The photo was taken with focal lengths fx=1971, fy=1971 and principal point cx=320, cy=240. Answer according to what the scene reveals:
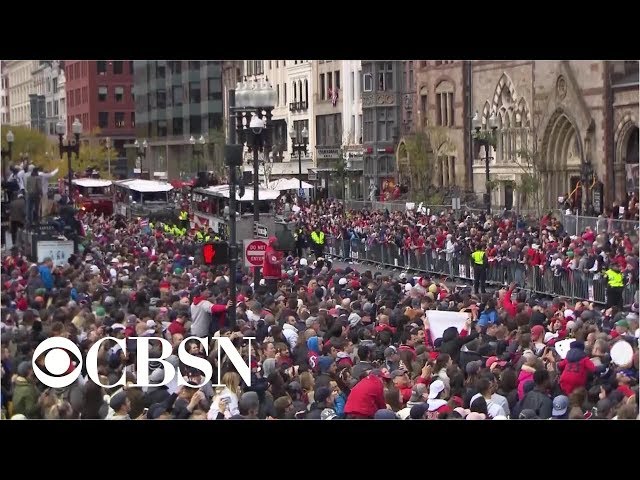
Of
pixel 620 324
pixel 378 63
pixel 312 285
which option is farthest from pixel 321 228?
pixel 620 324

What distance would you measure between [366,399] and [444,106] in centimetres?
360

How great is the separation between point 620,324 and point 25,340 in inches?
210

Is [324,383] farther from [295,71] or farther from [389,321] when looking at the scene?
[295,71]

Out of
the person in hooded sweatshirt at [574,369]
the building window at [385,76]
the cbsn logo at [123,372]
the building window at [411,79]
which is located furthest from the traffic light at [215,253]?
the person in hooded sweatshirt at [574,369]

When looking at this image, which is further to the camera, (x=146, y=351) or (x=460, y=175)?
(x=460, y=175)

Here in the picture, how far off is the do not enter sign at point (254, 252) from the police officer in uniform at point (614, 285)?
3.22 m

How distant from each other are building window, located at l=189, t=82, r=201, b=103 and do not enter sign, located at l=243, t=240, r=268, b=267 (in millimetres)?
1431

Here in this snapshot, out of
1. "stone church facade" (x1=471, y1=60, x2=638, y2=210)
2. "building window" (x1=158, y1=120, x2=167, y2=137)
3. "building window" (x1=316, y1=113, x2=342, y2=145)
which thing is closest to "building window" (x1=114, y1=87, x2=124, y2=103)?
"building window" (x1=158, y1=120, x2=167, y2=137)

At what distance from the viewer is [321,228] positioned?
62.0 ft

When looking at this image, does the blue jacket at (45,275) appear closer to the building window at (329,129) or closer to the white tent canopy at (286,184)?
the white tent canopy at (286,184)

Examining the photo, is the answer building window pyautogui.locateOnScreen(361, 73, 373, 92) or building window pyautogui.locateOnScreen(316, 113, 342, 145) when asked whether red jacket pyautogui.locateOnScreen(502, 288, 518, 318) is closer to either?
building window pyautogui.locateOnScreen(316, 113, 342, 145)

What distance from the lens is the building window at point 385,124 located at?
734 inches

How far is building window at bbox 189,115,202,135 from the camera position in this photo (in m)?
18.8
